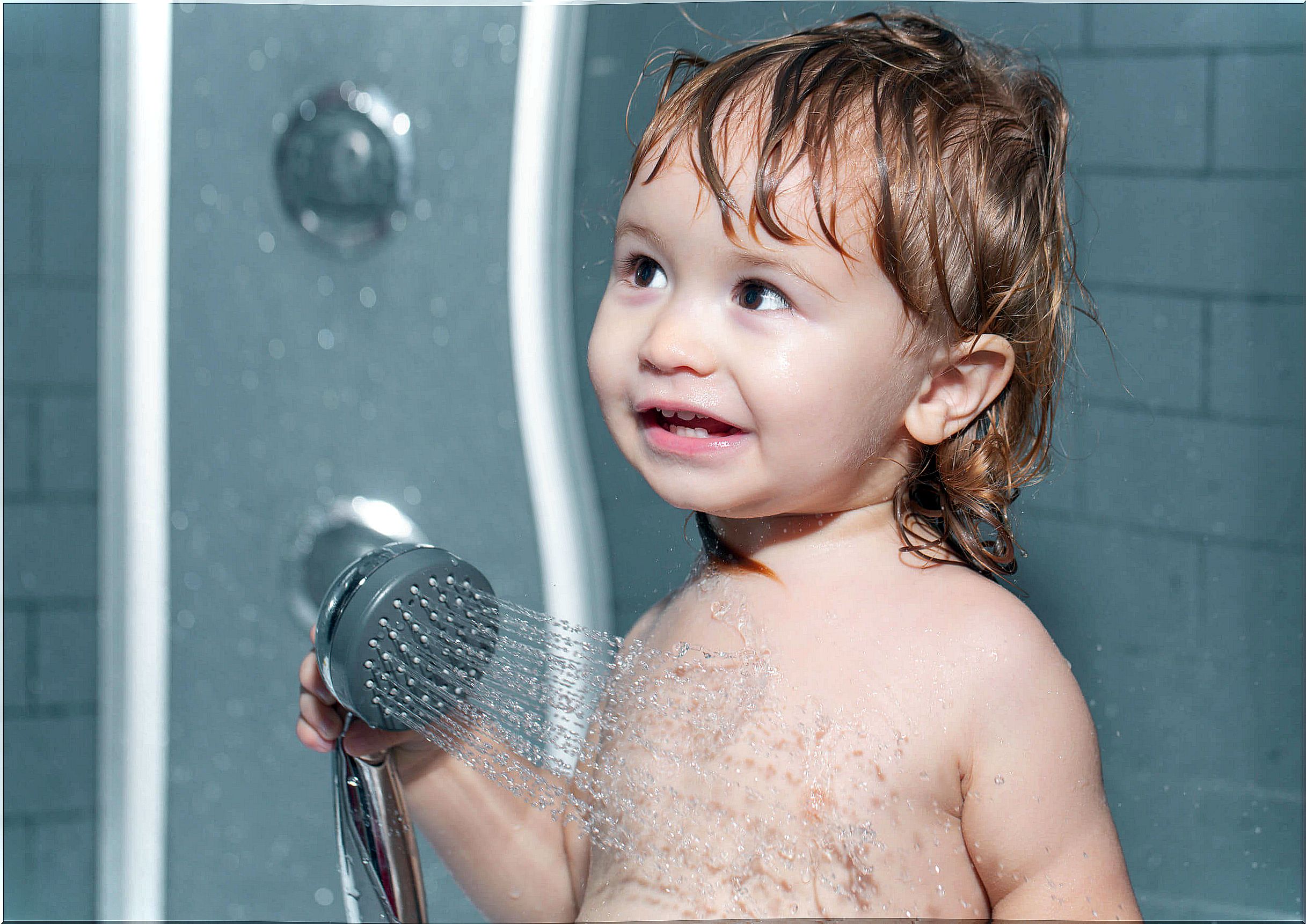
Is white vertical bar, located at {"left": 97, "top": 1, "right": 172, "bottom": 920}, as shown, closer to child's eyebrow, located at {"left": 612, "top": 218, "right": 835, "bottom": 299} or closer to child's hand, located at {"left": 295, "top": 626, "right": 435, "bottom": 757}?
child's hand, located at {"left": 295, "top": 626, "right": 435, "bottom": 757}

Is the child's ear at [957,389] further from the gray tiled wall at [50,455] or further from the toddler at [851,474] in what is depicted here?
the gray tiled wall at [50,455]

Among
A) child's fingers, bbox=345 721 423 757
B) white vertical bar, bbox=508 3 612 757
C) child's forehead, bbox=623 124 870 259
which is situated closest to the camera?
child's forehead, bbox=623 124 870 259

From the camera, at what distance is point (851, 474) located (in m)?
0.48

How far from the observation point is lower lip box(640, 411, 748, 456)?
44 centimetres

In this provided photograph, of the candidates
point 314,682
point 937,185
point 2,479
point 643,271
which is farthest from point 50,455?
point 937,185

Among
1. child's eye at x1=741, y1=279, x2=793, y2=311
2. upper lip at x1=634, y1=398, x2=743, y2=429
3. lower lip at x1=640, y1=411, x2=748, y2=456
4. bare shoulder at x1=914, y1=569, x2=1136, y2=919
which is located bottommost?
bare shoulder at x1=914, y1=569, x2=1136, y2=919

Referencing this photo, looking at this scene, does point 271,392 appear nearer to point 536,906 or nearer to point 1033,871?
point 536,906

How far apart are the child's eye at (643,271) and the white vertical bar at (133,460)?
37 centimetres

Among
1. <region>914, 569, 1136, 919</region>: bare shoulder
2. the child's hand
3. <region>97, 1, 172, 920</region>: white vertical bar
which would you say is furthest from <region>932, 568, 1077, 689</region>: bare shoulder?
<region>97, 1, 172, 920</region>: white vertical bar

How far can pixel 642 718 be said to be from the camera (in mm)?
507

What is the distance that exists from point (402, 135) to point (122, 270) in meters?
0.19

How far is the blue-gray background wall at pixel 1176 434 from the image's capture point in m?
0.54

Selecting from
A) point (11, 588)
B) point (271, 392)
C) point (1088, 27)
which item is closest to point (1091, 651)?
point (1088, 27)

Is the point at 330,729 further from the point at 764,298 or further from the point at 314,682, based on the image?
the point at 764,298
